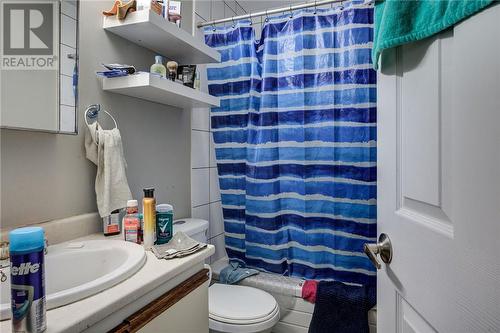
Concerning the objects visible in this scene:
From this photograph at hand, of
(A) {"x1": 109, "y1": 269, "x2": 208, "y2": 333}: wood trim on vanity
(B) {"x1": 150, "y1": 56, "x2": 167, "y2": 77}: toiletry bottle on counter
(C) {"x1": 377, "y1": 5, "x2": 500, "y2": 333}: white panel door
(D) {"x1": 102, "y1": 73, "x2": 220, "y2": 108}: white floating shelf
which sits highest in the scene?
(B) {"x1": 150, "y1": 56, "x2": 167, "y2": 77}: toiletry bottle on counter

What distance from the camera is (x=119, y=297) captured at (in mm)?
639

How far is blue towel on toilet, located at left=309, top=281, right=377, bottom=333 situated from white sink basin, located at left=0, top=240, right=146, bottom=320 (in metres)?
1.07

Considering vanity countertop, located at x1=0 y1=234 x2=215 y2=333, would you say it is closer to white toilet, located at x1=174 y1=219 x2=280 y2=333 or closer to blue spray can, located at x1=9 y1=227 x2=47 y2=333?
blue spray can, located at x1=9 y1=227 x2=47 y2=333

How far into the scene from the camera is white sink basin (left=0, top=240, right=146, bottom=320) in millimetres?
803

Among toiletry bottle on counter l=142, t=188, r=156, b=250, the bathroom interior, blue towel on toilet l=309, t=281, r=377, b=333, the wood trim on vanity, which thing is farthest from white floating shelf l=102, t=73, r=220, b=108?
blue towel on toilet l=309, t=281, r=377, b=333

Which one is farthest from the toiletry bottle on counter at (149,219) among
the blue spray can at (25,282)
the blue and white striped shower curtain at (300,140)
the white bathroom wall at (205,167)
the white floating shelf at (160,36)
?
the blue and white striped shower curtain at (300,140)

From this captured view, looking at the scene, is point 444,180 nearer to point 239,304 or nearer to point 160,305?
point 160,305

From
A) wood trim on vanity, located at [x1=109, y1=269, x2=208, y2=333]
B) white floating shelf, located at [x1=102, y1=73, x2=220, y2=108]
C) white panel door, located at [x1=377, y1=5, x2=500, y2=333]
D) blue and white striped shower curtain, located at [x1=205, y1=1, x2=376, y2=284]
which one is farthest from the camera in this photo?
blue and white striped shower curtain, located at [x1=205, y1=1, x2=376, y2=284]

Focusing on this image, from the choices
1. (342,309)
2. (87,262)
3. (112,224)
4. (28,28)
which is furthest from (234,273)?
(28,28)

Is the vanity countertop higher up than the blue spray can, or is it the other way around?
the blue spray can

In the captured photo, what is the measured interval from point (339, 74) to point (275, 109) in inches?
16.6

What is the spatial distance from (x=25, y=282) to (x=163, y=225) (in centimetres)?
52

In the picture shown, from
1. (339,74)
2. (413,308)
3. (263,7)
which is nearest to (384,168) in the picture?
(413,308)

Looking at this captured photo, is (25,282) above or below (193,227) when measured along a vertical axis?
above
